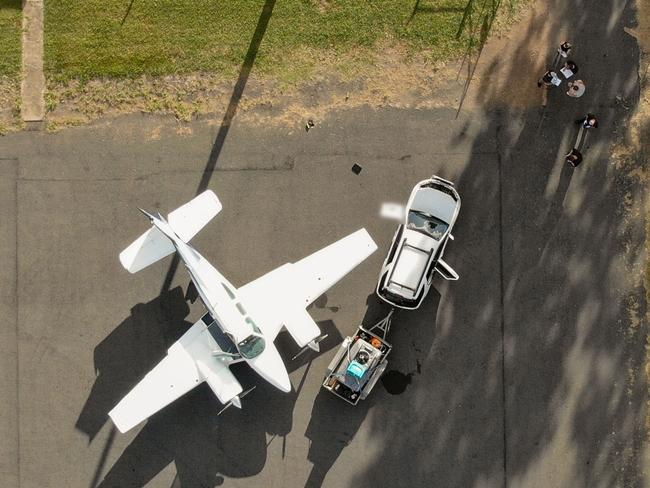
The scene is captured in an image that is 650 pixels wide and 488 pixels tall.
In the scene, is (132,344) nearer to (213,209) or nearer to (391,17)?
(213,209)

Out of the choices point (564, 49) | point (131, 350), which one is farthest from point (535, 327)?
point (131, 350)

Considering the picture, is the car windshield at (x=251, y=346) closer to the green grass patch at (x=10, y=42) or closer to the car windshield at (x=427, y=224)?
the car windshield at (x=427, y=224)

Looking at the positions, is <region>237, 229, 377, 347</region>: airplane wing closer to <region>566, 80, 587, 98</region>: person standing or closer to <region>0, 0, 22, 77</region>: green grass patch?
<region>566, 80, 587, 98</region>: person standing

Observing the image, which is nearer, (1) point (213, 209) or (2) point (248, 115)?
(1) point (213, 209)

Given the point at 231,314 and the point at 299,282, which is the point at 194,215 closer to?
the point at 231,314

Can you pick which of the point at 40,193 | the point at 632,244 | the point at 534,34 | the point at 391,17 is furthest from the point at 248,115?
the point at 632,244

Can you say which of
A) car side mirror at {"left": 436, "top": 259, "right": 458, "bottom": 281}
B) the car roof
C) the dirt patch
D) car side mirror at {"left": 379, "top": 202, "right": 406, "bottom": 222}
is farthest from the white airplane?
the dirt patch

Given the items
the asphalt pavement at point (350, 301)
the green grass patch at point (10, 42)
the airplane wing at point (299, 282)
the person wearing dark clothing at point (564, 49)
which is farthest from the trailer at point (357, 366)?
the green grass patch at point (10, 42)
